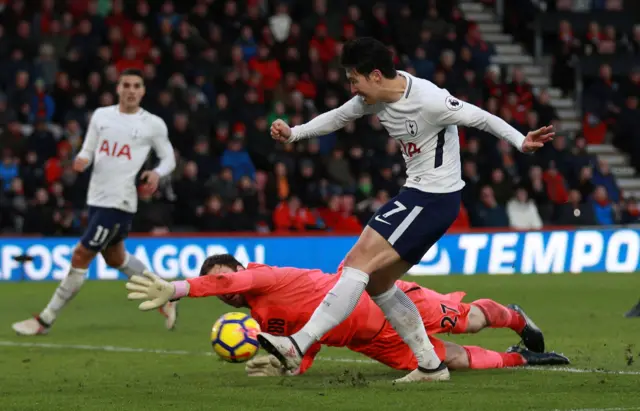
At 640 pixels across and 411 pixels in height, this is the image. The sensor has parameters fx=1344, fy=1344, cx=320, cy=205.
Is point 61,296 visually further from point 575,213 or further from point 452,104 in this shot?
point 575,213

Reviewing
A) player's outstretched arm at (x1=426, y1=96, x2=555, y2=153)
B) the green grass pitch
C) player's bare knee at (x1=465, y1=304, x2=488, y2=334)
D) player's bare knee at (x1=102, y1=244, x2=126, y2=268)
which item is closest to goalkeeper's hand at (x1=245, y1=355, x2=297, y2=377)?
the green grass pitch

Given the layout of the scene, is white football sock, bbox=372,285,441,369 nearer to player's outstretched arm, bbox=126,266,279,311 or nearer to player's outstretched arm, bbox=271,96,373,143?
player's outstretched arm, bbox=126,266,279,311

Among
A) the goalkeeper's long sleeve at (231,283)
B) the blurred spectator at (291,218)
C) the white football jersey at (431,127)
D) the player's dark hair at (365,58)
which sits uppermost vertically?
the player's dark hair at (365,58)

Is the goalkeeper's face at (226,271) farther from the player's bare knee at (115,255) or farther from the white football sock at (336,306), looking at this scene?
the player's bare knee at (115,255)

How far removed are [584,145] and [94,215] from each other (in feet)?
49.0

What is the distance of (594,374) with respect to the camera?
30.2 feet

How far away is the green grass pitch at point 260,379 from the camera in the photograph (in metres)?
7.87

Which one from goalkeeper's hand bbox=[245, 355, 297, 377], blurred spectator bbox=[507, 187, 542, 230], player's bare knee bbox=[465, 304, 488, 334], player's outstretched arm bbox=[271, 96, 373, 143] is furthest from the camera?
blurred spectator bbox=[507, 187, 542, 230]

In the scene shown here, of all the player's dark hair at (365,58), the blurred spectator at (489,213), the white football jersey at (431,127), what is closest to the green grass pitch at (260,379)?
the white football jersey at (431,127)

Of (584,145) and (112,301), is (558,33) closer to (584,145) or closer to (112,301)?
(584,145)

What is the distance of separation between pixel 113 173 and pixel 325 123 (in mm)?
5163

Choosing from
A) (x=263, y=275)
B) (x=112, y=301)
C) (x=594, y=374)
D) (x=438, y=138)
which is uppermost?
(x=438, y=138)

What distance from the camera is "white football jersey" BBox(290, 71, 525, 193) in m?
8.70

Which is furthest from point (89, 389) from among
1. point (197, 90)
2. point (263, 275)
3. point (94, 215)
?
point (197, 90)
